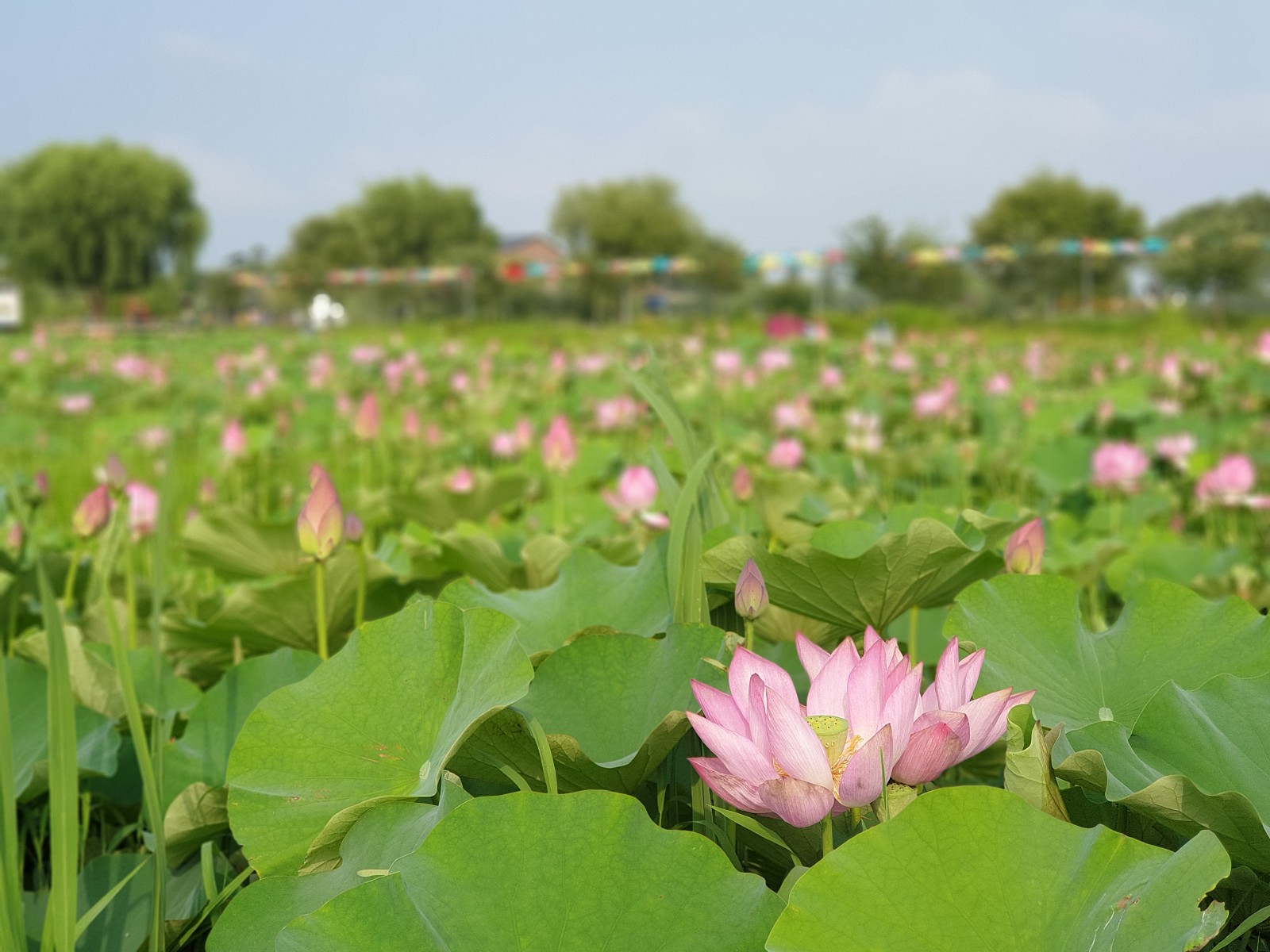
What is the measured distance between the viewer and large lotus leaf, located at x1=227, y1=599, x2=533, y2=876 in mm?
602

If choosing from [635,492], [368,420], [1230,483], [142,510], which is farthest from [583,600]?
[1230,483]

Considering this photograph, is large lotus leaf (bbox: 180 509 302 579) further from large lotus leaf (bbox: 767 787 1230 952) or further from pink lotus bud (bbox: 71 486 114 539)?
large lotus leaf (bbox: 767 787 1230 952)

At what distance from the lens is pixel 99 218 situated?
99.4 feet

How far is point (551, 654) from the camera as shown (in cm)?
66

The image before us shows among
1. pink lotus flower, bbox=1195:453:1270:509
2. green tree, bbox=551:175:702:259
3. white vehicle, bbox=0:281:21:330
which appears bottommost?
pink lotus flower, bbox=1195:453:1270:509

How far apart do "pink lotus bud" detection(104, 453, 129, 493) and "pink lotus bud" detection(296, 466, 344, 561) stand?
0.49 meters

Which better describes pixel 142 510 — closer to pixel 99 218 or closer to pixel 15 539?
pixel 15 539

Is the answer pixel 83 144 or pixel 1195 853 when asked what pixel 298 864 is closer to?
pixel 1195 853

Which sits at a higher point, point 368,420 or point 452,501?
point 368,420

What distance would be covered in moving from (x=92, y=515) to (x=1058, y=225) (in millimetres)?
34684

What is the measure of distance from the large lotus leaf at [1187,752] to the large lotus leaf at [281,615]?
0.65 m

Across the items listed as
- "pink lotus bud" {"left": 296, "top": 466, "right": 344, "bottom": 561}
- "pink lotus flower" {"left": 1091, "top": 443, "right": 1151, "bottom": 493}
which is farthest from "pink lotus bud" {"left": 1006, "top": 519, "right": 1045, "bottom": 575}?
"pink lotus flower" {"left": 1091, "top": 443, "right": 1151, "bottom": 493}

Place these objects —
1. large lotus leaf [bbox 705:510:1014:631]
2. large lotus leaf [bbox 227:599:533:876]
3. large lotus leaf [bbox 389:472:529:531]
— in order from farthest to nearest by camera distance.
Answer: large lotus leaf [bbox 389:472:529:531], large lotus leaf [bbox 705:510:1014:631], large lotus leaf [bbox 227:599:533:876]

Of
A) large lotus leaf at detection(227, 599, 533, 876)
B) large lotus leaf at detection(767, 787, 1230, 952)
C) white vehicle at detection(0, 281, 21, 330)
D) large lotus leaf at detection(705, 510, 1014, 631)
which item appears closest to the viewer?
large lotus leaf at detection(767, 787, 1230, 952)
